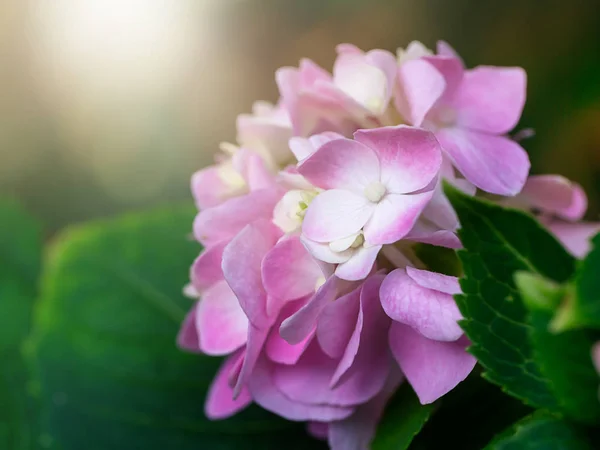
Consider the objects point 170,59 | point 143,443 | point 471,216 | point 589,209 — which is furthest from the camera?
point 170,59

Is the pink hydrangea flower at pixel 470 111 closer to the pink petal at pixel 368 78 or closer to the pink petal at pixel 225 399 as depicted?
the pink petal at pixel 368 78

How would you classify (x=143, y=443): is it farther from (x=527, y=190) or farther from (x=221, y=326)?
(x=527, y=190)

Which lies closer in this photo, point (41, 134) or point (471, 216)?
point (471, 216)

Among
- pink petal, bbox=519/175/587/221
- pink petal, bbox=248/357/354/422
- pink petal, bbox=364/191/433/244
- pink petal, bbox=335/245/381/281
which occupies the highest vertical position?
pink petal, bbox=364/191/433/244

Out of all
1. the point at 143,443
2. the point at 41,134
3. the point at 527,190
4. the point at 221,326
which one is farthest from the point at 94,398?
the point at 41,134

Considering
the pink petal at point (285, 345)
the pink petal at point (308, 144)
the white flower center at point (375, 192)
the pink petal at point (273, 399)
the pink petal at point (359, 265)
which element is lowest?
the pink petal at point (273, 399)

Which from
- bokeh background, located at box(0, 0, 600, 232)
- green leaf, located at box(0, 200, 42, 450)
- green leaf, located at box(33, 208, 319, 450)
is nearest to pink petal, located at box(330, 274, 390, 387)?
green leaf, located at box(33, 208, 319, 450)

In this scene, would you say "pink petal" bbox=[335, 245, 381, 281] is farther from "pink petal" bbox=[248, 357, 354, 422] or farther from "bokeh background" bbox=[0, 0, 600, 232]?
"bokeh background" bbox=[0, 0, 600, 232]

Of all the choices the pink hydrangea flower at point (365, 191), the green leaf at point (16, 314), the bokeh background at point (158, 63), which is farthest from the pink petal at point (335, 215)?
the bokeh background at point (158, 63)
